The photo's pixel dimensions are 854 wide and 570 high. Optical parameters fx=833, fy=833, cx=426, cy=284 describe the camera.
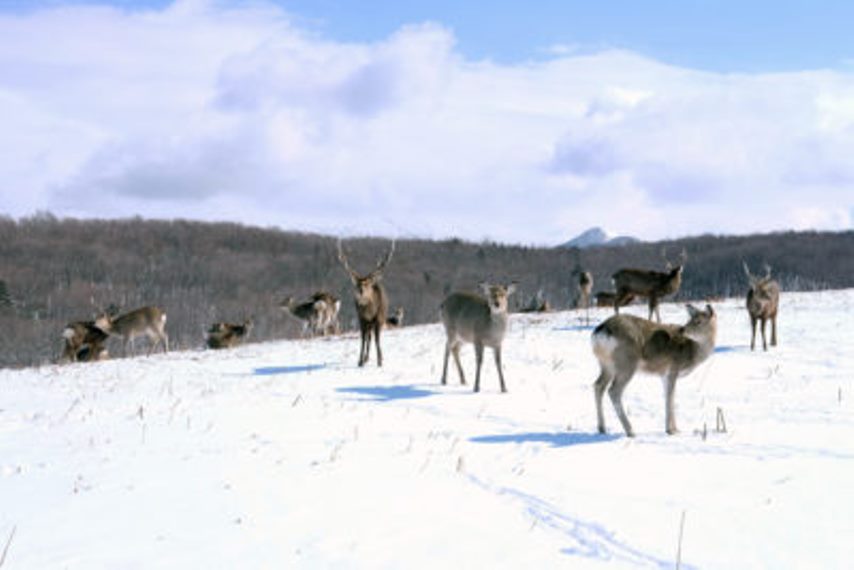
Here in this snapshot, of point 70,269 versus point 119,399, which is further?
point 70,269

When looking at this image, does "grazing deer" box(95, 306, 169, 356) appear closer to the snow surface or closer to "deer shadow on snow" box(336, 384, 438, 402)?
the snow surface

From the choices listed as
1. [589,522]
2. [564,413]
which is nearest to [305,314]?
[564,413]

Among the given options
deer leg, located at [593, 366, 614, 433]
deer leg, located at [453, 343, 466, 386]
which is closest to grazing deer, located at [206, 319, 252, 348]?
deer leg, located at [453, 343, 466, 386]

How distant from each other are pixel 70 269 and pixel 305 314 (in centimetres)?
7731

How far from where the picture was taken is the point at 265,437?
9.60m

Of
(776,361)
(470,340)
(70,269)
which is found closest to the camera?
(470,340)

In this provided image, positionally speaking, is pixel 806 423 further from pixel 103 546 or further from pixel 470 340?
pixel 103 546

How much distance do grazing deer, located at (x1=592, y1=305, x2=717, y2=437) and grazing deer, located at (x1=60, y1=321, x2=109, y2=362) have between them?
21647mm

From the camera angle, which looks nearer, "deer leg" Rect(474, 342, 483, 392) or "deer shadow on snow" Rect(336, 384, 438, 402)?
"deer shadow on snow" Rect(336, 384, 438, 402)

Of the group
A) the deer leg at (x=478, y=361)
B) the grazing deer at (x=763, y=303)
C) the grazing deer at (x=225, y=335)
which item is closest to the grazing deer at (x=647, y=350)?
the deer leg at (x=478, y=361)

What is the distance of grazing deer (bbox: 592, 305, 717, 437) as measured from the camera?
10.4 metres

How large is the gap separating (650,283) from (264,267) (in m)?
89.3

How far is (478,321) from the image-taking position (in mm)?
14391

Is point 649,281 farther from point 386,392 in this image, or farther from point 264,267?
point 264,267
